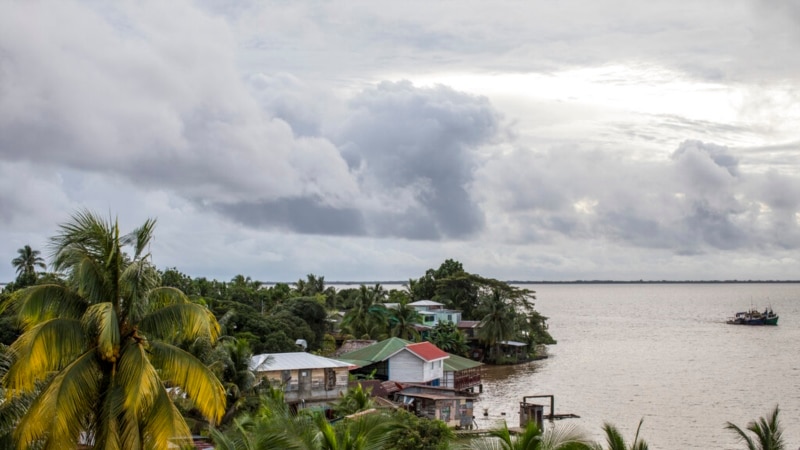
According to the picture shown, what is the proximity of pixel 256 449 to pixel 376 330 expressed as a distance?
201 feet

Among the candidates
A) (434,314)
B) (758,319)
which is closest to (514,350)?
(434,314)

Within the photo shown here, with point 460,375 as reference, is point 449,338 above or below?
above

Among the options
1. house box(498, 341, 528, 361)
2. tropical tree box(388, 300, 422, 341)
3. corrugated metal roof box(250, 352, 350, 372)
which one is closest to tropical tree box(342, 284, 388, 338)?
tropical tree box(388, 300, 422, 341)

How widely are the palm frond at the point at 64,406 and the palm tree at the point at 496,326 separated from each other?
6892 centimetres

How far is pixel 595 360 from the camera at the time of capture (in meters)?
80.2

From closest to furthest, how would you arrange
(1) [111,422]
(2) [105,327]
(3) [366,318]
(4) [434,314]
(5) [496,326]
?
(2) [105,327]
(1) [111,422]
(3) [366,318]
(5) [496,326]
(4) [434,314]

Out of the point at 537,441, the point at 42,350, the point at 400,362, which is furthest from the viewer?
the point at 400,362

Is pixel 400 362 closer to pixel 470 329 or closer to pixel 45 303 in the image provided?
pixel 470 329

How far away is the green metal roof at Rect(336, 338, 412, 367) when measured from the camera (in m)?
54.0

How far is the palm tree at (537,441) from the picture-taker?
40.2 ft

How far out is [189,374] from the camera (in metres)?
12.1

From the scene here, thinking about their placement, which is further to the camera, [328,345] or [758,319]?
[758,319]

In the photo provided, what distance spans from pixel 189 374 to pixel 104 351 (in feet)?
4.61

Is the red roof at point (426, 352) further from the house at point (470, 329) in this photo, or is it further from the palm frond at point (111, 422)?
the palm frond at point (111, 422)
